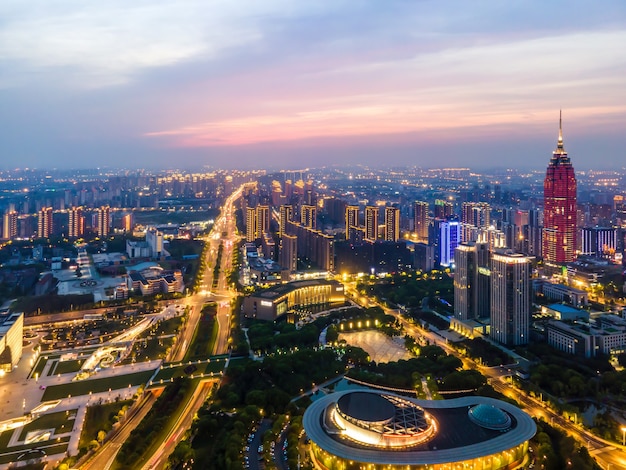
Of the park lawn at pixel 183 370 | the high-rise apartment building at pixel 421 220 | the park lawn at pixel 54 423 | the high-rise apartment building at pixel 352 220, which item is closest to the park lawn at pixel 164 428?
the park lawn at pixel 183 370

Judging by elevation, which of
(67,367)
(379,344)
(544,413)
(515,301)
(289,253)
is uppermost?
(289,253)

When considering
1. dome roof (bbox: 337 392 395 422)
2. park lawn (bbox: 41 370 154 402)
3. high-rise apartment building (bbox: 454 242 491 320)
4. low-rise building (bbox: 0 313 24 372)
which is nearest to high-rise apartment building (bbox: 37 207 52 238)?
low-rise building (bbox: 0 313 24 372)

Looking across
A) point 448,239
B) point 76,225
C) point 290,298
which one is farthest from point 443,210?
point 76,225

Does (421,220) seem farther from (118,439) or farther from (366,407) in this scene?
(118,439)

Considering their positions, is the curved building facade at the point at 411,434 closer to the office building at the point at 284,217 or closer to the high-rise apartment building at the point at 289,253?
the high-rise apartment building at the point at 289,253

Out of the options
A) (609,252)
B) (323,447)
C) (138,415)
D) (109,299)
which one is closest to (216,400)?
(138,415)

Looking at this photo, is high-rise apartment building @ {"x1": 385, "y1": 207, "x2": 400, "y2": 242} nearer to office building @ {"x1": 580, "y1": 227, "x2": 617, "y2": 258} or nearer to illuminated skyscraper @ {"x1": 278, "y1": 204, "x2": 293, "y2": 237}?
illuminated skyscraper @ {"x1": 278, "y1": 204, "x2": 293, "y2": 237}

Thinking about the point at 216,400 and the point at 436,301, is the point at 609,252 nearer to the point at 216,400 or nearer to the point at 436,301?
the point at 436,301
